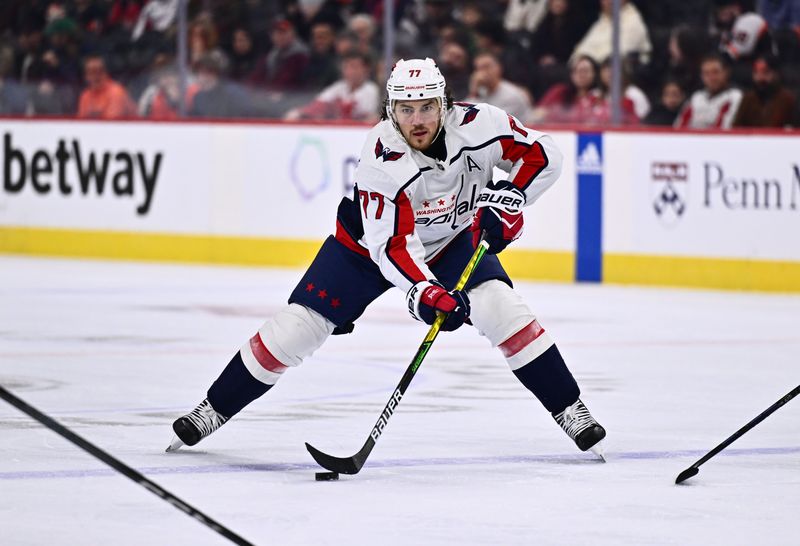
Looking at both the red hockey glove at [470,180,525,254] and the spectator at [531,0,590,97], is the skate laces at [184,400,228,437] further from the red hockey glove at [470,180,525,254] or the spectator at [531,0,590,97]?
the spectator at [531,0,590,97]

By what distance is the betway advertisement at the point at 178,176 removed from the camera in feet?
37.6

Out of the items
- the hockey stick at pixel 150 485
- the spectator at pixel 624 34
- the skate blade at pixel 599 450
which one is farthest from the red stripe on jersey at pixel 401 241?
the spectator at pixel 624 34

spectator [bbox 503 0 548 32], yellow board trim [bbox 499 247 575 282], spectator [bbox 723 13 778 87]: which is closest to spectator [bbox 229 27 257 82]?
spectator [bbox 503 0 548 32]

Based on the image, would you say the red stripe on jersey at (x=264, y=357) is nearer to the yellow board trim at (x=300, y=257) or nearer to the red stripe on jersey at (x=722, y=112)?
the yellow board trim at (x=300, y=257)

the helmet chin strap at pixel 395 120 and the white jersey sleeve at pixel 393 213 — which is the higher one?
the helmet chin strap at pixel 395 120

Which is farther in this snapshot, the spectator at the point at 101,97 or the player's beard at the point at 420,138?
the spectator at the point at 101,97

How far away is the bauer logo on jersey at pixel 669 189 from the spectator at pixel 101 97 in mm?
3807

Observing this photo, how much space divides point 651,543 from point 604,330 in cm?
454

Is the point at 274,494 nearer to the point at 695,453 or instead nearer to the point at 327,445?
the point at 327,445

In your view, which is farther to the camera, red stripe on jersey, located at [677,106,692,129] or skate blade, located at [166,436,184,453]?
red stripe on jersey, located at [677,106,692,129]

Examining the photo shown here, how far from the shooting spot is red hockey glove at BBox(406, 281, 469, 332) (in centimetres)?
469

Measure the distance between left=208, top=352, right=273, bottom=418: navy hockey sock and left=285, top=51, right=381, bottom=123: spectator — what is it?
654 cm

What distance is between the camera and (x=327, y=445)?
5.11 m

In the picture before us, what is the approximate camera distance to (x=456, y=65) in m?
11.2
